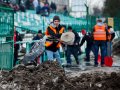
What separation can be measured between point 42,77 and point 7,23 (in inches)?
122

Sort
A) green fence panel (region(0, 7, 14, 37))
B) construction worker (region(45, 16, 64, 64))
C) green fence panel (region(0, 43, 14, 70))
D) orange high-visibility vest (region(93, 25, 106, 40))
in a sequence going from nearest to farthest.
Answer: green fence panel (region(0, 7, 14, 37)) → green fence panel (region(0, 43, 14, 70)) → construction worker (region(45, 16, 64, 64)) → orange high-visibility vest (region(93, 25, 106, 40))

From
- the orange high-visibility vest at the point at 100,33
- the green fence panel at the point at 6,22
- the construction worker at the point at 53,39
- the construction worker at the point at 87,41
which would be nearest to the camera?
the green fence panel at the point at 6,22

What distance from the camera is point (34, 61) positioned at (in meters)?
11.0

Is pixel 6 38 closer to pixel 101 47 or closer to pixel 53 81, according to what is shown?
pixel 53 81

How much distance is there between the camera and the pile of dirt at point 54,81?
307 inches

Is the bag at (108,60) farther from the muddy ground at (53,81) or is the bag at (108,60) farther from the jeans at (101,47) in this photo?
the muddy ground at (53,81)

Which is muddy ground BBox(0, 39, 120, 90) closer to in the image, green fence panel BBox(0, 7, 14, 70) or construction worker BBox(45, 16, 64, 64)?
green fence panel BBox(0, 7, 14, 70)

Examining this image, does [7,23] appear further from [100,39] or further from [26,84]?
[100,39]

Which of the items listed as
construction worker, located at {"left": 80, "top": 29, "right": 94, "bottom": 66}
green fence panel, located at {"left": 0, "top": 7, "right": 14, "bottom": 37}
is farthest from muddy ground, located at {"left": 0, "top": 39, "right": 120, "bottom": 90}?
construction worker, located at {"left": 80, "top": 29, "right": 94, "bottom": 66}

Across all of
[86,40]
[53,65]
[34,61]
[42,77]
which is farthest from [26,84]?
[86,40]

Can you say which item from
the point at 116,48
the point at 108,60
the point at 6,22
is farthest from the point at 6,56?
the point at 116,48

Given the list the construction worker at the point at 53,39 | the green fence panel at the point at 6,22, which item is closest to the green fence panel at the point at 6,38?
the green fence panel at the point at 6,22

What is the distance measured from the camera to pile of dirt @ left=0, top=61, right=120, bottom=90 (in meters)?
7.79

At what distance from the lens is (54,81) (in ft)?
26.0
